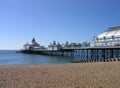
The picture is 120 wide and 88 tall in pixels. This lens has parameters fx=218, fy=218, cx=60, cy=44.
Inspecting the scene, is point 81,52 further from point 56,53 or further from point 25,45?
point 25,45

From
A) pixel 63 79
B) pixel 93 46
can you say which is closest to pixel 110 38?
pixel 93 46

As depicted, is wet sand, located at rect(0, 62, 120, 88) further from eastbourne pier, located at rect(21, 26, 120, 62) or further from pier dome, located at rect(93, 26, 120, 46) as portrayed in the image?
pier dome, located at rect(93, 26, 120, 46)

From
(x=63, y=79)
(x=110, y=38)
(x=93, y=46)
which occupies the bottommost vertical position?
(x=63, y=79)

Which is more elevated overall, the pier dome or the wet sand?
the pier dome

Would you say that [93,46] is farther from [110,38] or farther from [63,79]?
[63,79]

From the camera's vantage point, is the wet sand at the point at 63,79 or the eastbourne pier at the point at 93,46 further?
the eastbourne pier at the point at 93,46

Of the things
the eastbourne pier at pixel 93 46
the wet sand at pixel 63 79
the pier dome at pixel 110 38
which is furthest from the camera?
the pier dome at pixel 110 38

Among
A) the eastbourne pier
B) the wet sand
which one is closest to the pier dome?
the eastbourne pier

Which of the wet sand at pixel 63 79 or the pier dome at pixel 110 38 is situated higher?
the pier dome at pixel 110 38

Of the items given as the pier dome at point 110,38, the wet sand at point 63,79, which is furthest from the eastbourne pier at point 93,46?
the wet sand at point 63,79

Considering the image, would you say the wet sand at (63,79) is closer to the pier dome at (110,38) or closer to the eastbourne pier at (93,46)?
the eastbourne pier at (93,46)

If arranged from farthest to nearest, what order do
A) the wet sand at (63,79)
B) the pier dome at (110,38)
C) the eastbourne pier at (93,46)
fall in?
1. the pier dome at (110,38)
2. the eastbourne pier at (93,46)
3. the wet sand at (63,79)

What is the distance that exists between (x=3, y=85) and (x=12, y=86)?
576 millimetres

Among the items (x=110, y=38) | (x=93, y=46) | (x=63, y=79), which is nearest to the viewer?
(x=63, y=79)
